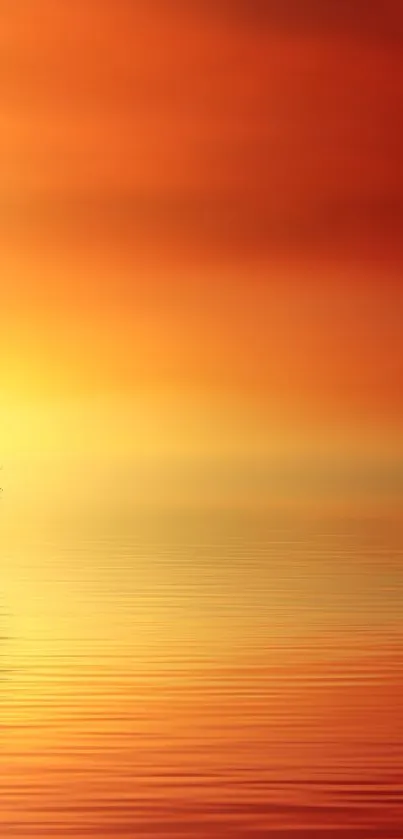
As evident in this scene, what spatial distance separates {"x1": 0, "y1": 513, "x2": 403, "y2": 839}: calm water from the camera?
9172 mm

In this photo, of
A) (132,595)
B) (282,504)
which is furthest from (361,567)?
(282,504)

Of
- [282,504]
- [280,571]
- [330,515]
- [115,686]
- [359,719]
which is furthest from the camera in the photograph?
[282,504]

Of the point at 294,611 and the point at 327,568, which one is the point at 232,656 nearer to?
the point at 294,611

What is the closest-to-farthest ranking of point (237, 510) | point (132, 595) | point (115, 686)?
point (115, 686), point (132, 595), point (237, 510)

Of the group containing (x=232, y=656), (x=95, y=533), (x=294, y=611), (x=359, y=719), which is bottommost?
(x=359, y=719)

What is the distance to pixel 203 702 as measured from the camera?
38.8 ft

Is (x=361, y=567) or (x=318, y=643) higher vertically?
(x=361, y=567)

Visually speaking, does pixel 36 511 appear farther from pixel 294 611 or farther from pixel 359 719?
pixel 359 719

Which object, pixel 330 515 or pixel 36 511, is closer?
pixel 330 515

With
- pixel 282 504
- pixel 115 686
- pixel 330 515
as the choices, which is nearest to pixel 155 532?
pixel 330 515

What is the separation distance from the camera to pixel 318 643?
14445 mm

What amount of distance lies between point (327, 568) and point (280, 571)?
0.79 m

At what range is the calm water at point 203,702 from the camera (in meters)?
9.17

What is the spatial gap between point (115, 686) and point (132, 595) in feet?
17.9
